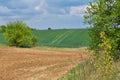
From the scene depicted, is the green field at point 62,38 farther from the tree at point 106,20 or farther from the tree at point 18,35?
the tree at point 106,20

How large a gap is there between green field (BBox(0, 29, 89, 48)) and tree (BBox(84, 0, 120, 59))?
175ft

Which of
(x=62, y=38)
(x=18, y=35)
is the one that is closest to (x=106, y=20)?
(x=18, y=35)

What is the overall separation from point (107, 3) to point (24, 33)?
172ft

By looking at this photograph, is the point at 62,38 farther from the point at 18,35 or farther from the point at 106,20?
the point at 106,20

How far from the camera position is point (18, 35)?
74.9 metres

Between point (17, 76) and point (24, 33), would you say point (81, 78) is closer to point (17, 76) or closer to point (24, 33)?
point (17, 76)

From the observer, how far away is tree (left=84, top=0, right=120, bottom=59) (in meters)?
23.2

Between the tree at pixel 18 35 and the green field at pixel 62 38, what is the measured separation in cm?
676

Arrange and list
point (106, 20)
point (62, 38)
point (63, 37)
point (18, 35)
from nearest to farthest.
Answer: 1. point (106, 20)
2. point (18, 35)
3. point (62, 38)
4. point (63, 37)

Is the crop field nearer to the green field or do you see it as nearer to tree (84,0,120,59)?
the green field

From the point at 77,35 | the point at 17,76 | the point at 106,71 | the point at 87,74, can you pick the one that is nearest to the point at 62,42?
the point at 77,35

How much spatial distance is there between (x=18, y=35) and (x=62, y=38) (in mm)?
14483

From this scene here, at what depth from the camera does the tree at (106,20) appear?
2322 cm

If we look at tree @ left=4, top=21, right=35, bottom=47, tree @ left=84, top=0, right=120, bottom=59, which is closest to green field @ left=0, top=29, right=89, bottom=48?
tree @ left=4, top=21, right=35, bottom=47
